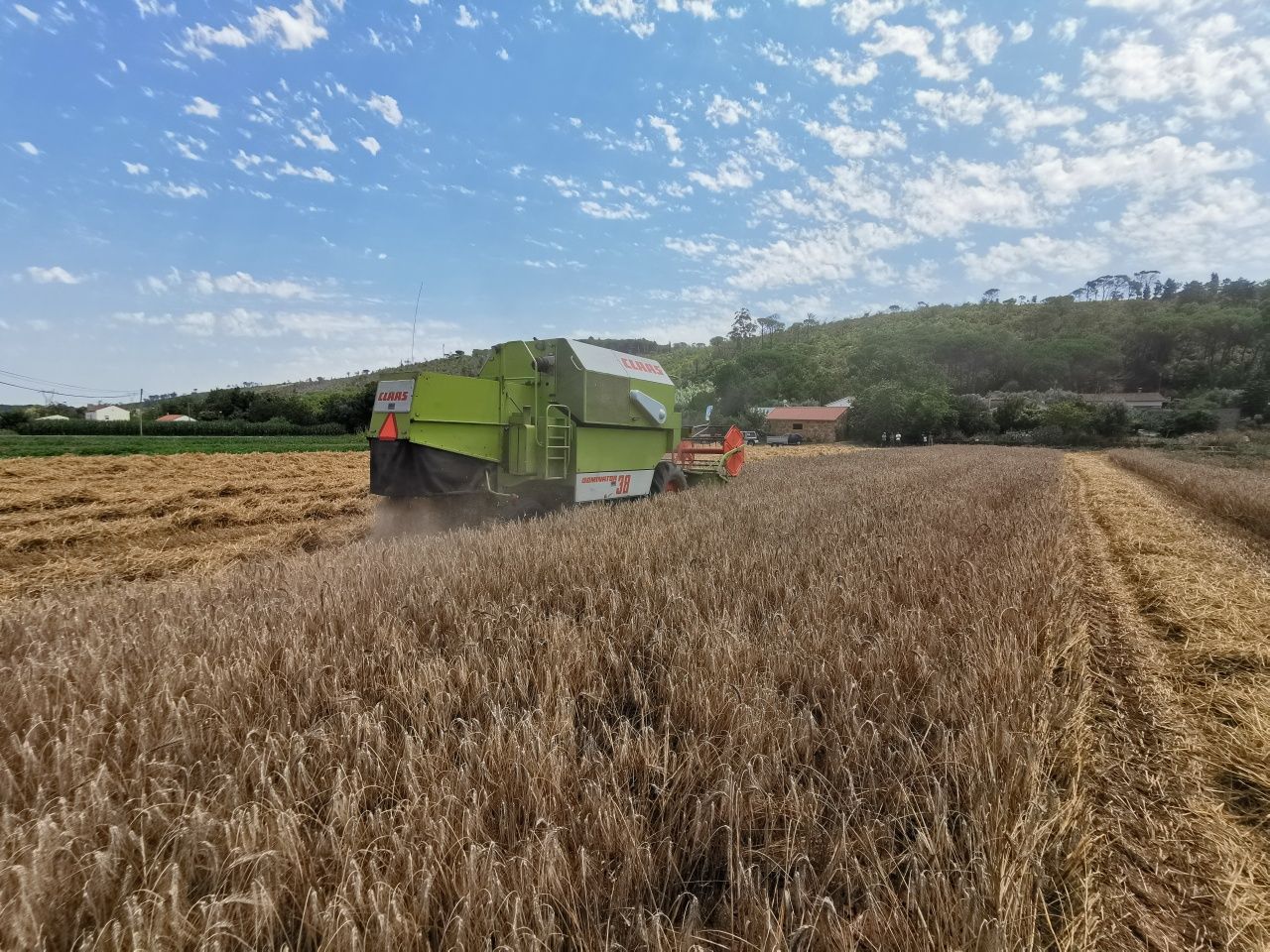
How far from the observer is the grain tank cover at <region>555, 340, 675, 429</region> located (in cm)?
732

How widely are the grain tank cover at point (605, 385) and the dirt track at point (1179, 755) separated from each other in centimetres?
556

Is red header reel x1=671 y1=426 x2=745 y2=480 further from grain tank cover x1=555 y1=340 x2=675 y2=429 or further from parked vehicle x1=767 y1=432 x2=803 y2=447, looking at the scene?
parked vehicle x1=767 y1=432 x2=803 y2=447

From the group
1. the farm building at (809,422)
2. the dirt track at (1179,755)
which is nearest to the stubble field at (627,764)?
the dirt track at (1179,755)

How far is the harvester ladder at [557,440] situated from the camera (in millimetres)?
7152

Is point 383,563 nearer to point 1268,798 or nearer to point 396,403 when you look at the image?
point 396,403

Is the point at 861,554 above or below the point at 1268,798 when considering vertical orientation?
above

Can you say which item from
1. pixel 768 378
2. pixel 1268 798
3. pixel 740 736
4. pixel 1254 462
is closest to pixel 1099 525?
pixel 1268 798

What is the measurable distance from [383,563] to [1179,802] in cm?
444

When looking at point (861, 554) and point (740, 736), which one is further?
point (861, 554)

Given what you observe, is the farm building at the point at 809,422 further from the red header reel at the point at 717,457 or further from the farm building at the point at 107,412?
the farm building at the point at 107,412

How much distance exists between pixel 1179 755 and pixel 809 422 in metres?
56.7

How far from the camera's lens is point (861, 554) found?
4207 mm

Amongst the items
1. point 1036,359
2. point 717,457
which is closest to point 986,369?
point 1036,359

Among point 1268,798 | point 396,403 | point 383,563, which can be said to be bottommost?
point 1268,798
